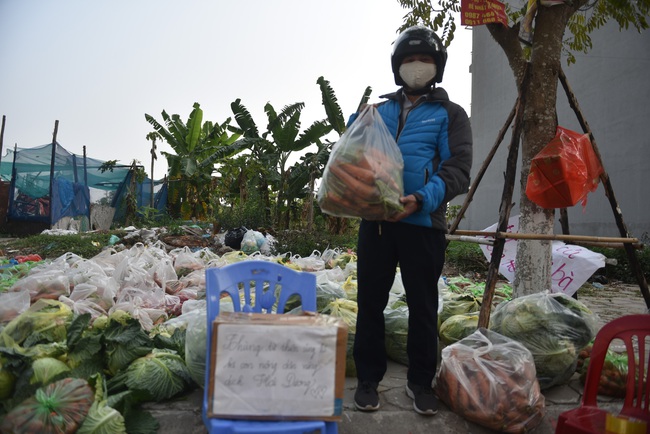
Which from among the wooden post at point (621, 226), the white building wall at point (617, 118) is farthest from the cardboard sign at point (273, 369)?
the white building wall at point (617, 118)

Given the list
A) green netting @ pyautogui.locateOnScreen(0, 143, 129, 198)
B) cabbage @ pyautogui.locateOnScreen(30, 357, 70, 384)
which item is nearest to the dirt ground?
cabbage @ pyautogui.locateOnScreen(30, 357, 70, 384)

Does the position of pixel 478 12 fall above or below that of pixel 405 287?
above

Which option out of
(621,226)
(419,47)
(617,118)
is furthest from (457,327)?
(617,118)

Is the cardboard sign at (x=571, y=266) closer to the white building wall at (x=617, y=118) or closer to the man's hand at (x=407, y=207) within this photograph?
the man's hand at (x=407, y=207)

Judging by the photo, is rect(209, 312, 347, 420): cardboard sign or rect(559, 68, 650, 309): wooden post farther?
rect(559, 68, 650, 309): wooden post

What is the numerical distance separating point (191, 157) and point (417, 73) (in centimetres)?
1322

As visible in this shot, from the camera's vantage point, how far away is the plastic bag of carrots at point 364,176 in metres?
1.88

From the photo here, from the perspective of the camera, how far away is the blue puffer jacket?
2.09m

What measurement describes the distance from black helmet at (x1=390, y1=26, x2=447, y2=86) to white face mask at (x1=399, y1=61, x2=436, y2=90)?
1.4 inches

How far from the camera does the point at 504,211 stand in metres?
2.87

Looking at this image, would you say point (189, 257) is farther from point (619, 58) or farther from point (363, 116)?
point (619, 58)

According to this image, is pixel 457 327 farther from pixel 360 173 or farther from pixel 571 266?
pixel 360 173

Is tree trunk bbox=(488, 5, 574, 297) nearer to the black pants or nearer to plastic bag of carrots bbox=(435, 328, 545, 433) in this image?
plastic bag of carrots bbox=(435, 328, 545, 433)

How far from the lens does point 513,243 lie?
4.14m
